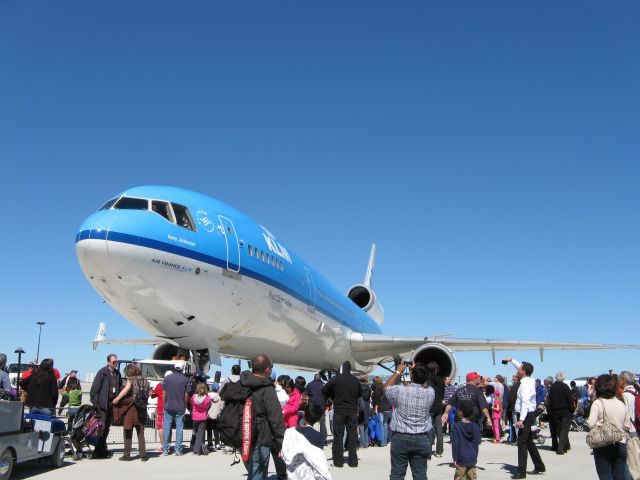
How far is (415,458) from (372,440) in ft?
24.4

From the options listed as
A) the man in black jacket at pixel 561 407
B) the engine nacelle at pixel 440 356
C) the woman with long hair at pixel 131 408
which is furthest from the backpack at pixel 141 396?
the engine nacelle at pixel 440 356

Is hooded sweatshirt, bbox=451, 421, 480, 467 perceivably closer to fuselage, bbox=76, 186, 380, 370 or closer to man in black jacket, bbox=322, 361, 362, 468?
man in black jacket, bbox=322, 361, 362, 468

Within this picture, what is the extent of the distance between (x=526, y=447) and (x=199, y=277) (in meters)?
6.09

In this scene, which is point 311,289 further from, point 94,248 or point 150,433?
point 94,248

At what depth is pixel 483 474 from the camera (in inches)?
330

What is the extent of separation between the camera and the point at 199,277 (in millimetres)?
10531

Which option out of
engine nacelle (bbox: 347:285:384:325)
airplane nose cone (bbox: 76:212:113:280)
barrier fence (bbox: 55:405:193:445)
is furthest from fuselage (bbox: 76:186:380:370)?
engine nacelle (bbox: 347:285:384:325)

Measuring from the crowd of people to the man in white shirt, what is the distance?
0.05 feet

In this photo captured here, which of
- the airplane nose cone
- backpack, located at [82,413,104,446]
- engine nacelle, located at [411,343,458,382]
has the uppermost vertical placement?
the airplane nose cone

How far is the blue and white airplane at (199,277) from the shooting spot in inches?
376

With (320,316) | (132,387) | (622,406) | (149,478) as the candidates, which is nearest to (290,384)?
(149,478)

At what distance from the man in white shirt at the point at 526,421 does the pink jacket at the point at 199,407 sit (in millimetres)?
5129

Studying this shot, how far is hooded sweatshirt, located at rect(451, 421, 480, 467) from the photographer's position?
612 centimetres

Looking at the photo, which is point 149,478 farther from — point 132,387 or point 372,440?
point 372,440
